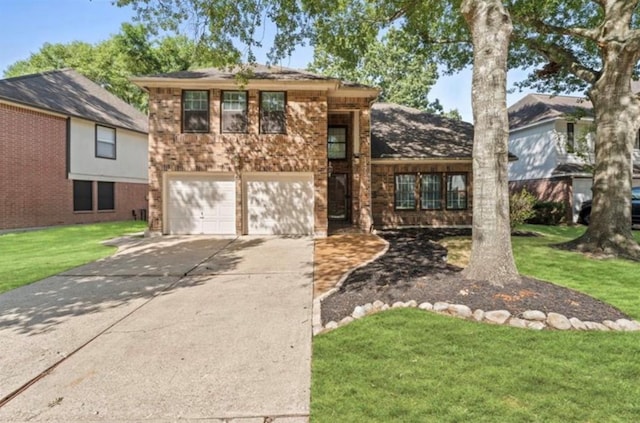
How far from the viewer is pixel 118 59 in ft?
89.6

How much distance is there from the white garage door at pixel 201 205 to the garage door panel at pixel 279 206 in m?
0.71

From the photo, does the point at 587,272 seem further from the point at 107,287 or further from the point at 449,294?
the point at 107,287

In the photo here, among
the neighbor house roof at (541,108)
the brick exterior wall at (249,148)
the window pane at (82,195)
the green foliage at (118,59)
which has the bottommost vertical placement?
the window pane at (82,195)

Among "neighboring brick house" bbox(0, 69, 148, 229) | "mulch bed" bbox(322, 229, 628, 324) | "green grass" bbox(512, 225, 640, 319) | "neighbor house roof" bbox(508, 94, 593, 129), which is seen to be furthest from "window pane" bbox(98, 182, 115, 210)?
"neighbor house roof" bbox(508, 94, 593, 129)

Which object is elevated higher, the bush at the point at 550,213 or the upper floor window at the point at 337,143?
the upper floor window at the point at 337,143

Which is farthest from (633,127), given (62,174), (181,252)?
(62,174)

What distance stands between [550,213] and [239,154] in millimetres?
14472

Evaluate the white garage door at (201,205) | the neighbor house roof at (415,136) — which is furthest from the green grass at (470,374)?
the neighbor house roof at (415,136)

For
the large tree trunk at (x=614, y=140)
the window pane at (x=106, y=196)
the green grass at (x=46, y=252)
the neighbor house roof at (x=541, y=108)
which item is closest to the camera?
the green grass at (x=46, y=252)

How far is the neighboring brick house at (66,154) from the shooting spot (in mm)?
14531

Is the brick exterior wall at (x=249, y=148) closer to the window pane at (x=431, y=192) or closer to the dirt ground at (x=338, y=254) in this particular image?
the dirt ground at (x=338, y=254)

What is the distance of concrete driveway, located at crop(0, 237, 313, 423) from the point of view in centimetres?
290

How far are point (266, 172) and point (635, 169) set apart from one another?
19.8 meters

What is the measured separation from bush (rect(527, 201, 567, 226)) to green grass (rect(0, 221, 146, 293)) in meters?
17.6
